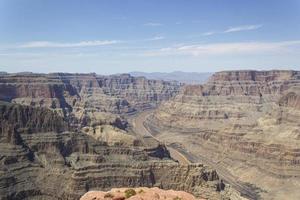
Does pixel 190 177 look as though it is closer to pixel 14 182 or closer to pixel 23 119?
pixel 14 182

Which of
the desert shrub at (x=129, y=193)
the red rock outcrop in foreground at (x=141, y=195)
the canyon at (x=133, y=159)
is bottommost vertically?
the canyon at (x=133, y=159)

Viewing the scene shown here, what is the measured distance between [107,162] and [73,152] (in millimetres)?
14037

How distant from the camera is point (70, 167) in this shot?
3912 inches

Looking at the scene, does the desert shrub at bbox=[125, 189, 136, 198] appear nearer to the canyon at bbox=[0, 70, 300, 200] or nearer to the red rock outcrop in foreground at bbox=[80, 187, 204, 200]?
the red rock outcrop in foreground at bbox=[80, 187, 204, 200]

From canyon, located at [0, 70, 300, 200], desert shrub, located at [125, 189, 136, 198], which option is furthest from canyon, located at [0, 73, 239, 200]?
desert shrub, located at [125, 189, 136, 198]

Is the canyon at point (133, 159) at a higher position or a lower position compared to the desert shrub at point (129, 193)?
lower

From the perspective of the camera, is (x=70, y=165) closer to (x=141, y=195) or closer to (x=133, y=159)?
(x=133, y=159)

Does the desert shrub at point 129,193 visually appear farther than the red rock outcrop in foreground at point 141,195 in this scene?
Yes

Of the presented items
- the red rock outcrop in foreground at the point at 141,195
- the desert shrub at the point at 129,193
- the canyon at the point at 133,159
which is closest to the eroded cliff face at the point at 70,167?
the canyon at the point at 133,159

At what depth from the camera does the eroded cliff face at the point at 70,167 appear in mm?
91188

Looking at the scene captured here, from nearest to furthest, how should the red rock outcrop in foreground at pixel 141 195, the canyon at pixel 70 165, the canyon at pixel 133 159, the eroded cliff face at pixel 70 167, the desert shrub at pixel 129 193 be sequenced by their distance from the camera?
the red rock outcrop in foreground at pixel 141 195 < the desert shrub at pixel 129 193 < the eroded cliff face at pixel 70 167 < the canyon at pixel 70 165 < the canyon at pixel 133 159

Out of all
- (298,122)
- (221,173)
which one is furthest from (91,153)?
(298,122)

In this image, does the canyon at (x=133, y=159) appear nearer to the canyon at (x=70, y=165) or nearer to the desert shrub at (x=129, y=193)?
the canyon at (x=70, y=165)

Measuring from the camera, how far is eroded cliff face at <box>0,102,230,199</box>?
Result: 91.2 meters
